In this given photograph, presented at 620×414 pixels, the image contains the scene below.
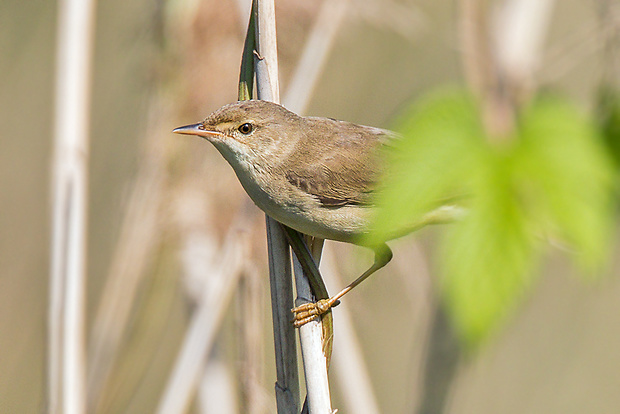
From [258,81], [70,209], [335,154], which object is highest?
[258,81]

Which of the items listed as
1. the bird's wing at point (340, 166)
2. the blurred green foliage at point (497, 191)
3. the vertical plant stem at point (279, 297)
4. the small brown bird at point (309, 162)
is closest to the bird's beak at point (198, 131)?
the small brown bird at point (309, 162)

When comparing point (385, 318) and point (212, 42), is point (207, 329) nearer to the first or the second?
point (212, 42)

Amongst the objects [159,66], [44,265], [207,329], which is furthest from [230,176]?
[44,265]

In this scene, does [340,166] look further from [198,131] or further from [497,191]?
[497,191]

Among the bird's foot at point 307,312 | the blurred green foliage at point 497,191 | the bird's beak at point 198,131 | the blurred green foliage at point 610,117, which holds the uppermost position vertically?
the bird's beak at point 198,131

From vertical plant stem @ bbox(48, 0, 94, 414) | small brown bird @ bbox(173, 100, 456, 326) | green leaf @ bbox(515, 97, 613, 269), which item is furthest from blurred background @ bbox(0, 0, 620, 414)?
green leaf @ bbox(515, 97, 613, 269)

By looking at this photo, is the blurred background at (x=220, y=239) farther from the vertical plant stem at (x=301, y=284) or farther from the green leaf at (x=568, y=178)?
the green leaf at (x=568, y=178)

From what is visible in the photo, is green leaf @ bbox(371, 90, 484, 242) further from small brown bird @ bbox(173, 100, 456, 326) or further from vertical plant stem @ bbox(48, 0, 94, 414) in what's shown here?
vertical plant stem @ bbox(48, 0, 94, 414)
